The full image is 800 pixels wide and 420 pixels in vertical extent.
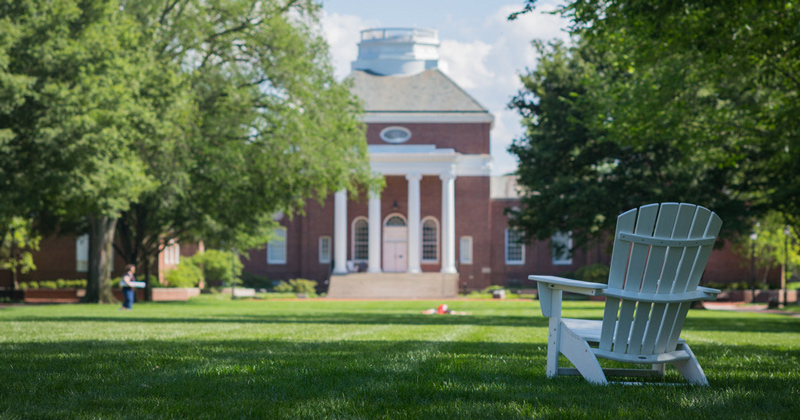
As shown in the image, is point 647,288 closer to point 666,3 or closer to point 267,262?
point 666,3

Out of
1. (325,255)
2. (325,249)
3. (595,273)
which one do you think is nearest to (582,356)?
(595,273)

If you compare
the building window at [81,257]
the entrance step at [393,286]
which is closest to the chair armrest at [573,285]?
the entrance step at [393,286]

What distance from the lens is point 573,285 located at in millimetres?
6203

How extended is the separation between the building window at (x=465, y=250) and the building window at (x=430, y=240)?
4.86ft

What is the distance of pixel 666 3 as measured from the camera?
12.4 meters

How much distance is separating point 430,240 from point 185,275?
16224 mm

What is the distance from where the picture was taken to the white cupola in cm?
5856

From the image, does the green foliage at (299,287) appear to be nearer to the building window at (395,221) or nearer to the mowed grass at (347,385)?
the building window at (395,221)

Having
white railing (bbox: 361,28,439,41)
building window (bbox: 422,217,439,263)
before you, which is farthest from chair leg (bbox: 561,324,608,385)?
white railing (bbox: 361,28,439,41)

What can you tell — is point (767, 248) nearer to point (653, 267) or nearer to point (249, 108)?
point (249, 108)

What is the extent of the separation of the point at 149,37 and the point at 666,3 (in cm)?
1916

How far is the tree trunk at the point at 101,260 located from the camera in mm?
31031

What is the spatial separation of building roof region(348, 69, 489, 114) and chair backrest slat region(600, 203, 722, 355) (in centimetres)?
4730

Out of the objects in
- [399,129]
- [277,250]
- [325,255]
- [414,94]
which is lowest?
[325,255]
